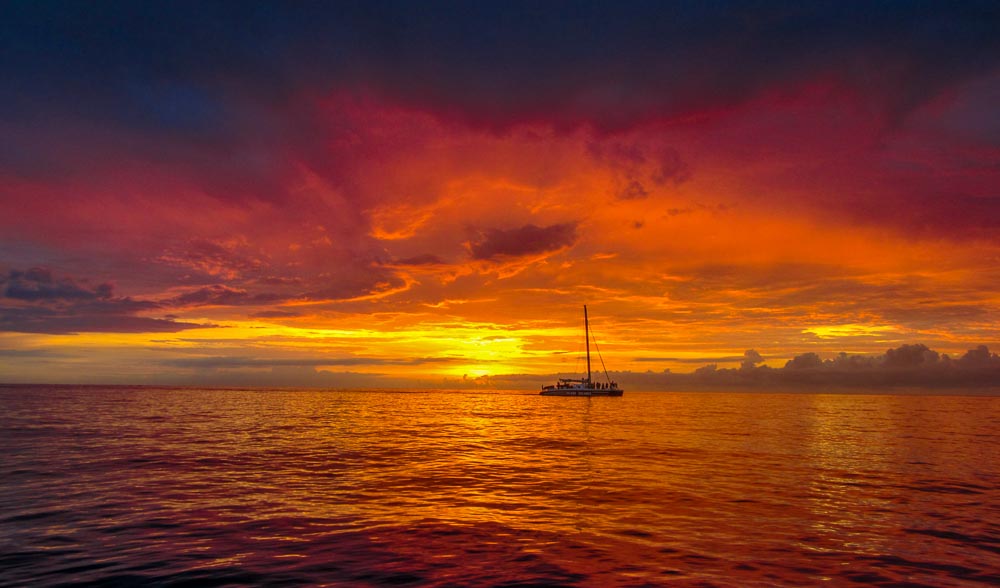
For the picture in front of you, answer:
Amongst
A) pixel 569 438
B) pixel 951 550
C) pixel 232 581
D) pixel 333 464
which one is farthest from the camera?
pixel 569 438

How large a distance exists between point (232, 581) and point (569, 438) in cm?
3745

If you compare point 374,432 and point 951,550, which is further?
point 374,432

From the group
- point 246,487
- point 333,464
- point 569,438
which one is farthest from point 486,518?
point 569,438

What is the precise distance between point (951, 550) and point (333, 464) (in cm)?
2658

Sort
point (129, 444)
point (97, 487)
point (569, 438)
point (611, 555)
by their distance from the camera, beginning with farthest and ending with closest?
point (569, 438), point (129, 444), point (97, 487), point (611, 555)

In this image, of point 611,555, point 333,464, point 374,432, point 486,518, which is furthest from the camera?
point 374,432

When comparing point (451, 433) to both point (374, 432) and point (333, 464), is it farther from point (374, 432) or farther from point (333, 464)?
point (333, 464)

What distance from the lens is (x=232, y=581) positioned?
38.0ft

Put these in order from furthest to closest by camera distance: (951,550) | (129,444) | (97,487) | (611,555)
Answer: (129,444) → (97,487) → (951,550) → (611,555)

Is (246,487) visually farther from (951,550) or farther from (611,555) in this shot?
(951,550)

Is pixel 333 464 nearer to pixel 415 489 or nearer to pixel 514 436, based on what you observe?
pixel 415 489

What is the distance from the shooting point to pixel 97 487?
22.2m

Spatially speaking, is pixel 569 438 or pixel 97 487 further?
pixel 569 438

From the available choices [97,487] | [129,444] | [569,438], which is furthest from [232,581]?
[569,438]
